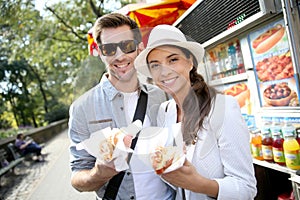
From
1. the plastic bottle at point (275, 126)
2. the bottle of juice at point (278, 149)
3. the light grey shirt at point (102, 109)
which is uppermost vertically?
the light grey shirt at point (102, 109)

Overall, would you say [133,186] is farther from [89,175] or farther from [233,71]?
[233,71]

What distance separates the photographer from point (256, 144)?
8.42ft

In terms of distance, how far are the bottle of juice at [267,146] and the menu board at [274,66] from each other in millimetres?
313

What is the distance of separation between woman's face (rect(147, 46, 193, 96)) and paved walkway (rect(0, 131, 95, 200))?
365cm

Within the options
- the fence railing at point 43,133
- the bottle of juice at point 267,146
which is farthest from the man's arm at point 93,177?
the fence railing at point 43,133

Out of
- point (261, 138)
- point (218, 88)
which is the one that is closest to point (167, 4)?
point (261, 138)

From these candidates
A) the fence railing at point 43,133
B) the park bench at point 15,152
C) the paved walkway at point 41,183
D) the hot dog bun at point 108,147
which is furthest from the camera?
the fence railing at point 43,133

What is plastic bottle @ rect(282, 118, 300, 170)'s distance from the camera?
212 cm

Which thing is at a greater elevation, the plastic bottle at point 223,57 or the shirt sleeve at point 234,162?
the plastic bottle at point 223,57

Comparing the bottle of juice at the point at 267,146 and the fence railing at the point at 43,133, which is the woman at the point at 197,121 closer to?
the bottle of juice at the point at 267,146

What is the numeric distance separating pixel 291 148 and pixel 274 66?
783 millimetres

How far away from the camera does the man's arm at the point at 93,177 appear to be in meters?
1.00

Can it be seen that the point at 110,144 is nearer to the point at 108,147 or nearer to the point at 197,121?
the point at 108,147

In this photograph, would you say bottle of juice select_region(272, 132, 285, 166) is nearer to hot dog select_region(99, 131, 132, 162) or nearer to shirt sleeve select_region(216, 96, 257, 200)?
shirt sleeve select_region(216, 96, 257, 200)
